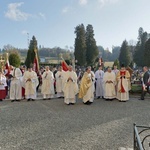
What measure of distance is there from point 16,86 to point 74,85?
3.54 metres

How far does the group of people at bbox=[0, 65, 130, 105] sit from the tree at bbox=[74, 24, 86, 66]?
43.7 metres

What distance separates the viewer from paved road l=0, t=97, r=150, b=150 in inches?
235

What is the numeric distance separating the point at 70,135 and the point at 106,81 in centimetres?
684

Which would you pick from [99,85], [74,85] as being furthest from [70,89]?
[99,85]

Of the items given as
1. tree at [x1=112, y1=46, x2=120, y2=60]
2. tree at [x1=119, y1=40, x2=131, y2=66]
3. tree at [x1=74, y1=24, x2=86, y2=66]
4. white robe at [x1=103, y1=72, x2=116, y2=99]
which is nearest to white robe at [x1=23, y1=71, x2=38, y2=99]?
white robe at [x1=103, y1=72, x2=116, y2=99]

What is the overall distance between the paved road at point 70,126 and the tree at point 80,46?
46878mm

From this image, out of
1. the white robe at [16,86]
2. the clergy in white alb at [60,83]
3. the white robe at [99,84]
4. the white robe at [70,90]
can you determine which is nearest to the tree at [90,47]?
the clergy in white alb at [60,83]

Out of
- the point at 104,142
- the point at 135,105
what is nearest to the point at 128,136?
the point at 104,142

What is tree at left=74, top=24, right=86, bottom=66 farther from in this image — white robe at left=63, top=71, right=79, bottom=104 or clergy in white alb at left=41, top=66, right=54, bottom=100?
white robe at left=63, top=71, right=79, bottom=104

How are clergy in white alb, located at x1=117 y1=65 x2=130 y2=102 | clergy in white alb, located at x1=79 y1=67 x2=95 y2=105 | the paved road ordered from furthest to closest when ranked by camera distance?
clergy in white alb, located at x1=117 y1=65 x2=130 y2=102
clergy in white alb, located at x1=79 y1=67 x2=95 y2=105
the paved road

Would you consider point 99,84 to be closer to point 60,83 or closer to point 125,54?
point 60,83

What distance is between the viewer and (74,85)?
1210cm

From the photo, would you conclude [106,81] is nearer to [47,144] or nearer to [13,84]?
[13,84]

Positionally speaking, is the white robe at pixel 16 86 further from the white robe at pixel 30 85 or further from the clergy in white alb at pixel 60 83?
the clergy in white alb at pixel 60 83
